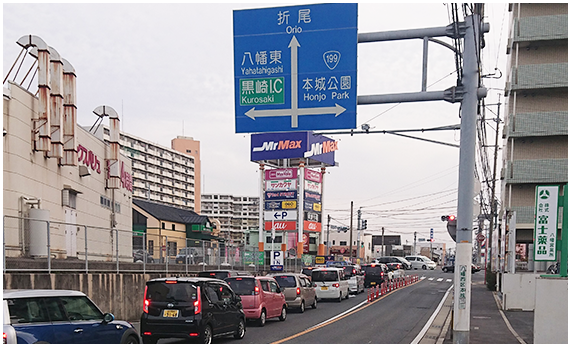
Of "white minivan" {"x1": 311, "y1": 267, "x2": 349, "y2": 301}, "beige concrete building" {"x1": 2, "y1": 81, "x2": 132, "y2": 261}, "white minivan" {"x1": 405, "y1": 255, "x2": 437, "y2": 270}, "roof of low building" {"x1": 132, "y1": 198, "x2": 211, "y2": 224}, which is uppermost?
"beige concrete building" {"x1": 2, "y1": 81, "x2": 132, "y2": 261}

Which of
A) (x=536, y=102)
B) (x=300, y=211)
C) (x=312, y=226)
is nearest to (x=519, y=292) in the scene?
(x=536, y=102)

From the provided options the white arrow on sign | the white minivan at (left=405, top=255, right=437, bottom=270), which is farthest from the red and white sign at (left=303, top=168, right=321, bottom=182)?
the white arrow on sign

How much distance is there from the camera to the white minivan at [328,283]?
105 ft

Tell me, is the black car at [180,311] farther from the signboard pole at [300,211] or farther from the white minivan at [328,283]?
the signboard pole at [300,211]

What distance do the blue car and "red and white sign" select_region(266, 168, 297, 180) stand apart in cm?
5943

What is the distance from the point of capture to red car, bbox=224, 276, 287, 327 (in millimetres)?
19531

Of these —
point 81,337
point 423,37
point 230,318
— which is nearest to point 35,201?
point 230,318

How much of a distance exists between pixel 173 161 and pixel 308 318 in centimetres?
11567

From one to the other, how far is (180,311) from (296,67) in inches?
256

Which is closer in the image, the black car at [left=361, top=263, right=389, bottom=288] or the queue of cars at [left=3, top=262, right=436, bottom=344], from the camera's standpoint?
the queue of cars at [left=3, top=262, right=436, bottom=344]

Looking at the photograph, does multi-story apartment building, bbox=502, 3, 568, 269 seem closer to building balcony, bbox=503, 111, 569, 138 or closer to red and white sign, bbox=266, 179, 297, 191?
building balcony, bbox=503, 111, 569, 138

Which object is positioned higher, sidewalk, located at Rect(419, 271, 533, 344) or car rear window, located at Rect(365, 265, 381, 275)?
sidewalk, located at Rect(419, 271, 533, 344)

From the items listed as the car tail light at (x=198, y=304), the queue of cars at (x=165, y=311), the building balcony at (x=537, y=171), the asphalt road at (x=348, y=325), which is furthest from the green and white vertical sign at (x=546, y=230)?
the building balcony at (x=537, y=171)

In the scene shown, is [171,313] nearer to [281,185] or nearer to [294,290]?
[294,290]
